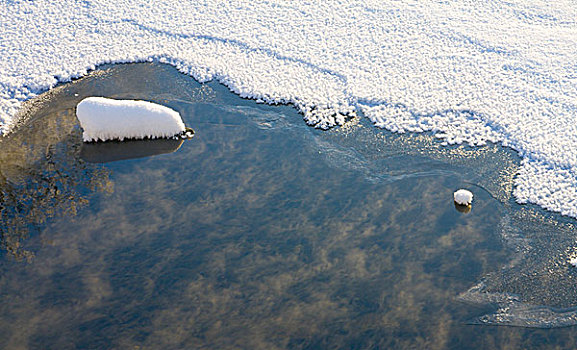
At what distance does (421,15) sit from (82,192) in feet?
23.7

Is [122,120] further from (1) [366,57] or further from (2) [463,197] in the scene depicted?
(2) [463,197]

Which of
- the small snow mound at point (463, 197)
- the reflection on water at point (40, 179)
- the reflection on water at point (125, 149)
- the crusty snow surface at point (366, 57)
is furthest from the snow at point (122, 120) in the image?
the small snow mound at point (463, 197)

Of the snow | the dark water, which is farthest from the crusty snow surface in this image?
the snow

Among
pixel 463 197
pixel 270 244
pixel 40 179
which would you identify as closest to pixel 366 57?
pixel 463 197

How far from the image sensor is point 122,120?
680cm

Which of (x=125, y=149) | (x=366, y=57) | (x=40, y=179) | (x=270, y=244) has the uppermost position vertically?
(x=366, y=57)

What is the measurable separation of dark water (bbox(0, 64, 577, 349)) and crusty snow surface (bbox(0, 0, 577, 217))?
1.52ft

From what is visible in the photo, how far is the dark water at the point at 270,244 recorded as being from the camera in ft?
15.9

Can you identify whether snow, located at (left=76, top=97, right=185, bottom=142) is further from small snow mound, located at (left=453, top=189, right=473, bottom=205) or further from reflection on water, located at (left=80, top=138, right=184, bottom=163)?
small snow mound, located at (left=453, top=189, right=473, bottom=205)

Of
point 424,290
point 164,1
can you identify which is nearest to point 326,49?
point 164,1

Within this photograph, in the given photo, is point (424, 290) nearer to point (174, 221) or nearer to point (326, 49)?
point (174, 221)

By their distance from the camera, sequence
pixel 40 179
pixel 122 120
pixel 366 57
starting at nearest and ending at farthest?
1. pixel 40 179
2. pixel 122 120
3. pixel 366 57

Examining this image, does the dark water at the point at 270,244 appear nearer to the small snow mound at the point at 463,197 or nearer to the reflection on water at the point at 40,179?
the reflection on water at the point at 40,179

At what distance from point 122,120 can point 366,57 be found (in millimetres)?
4251
